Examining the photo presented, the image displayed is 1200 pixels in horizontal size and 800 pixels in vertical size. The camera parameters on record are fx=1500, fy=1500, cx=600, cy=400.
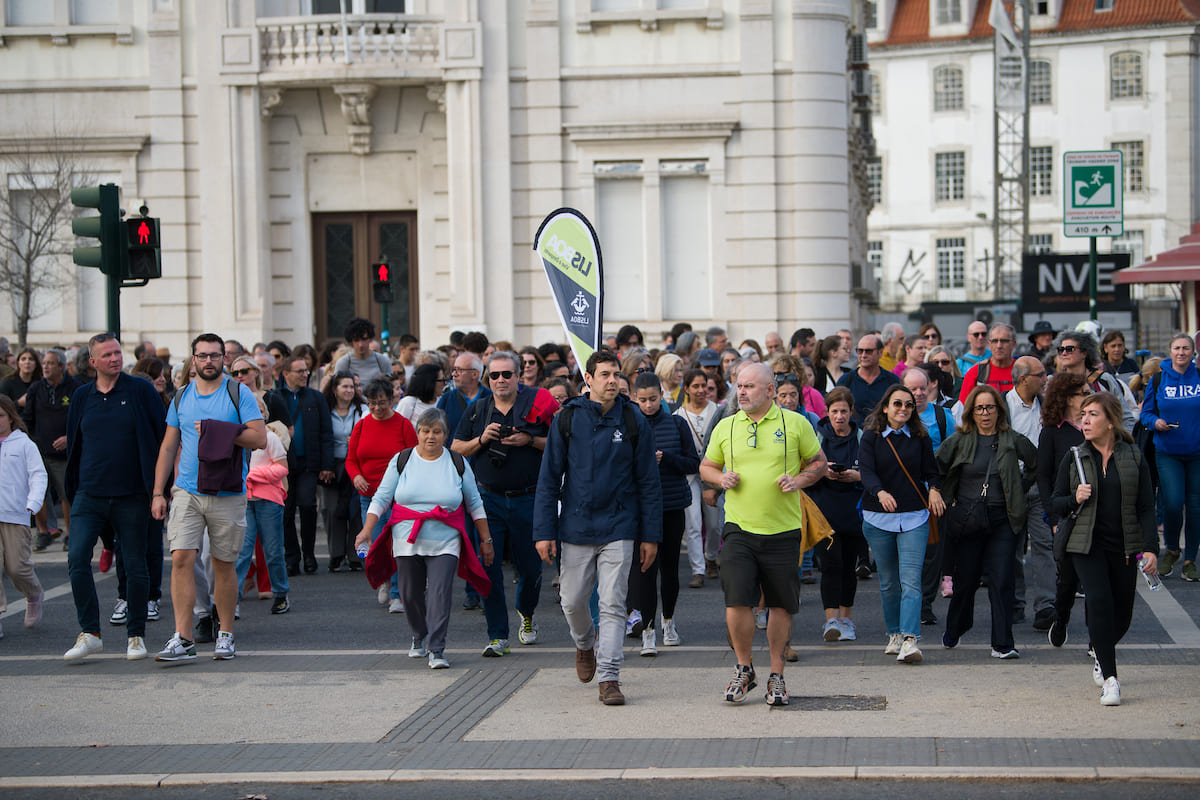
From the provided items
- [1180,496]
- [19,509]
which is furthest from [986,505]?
[19,509]

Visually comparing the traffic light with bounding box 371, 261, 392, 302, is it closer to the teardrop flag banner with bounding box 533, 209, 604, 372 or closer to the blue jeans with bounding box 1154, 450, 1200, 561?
the teardrop flag banner with bounding box 533, 209, 604, 372

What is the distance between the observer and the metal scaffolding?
188 feet

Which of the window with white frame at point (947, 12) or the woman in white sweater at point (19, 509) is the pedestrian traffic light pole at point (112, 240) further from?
the window with white frame at point (947, 12)

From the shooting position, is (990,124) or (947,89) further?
(947,89)

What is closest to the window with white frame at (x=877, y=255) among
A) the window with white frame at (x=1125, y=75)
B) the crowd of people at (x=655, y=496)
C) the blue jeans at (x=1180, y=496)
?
the window with white frame at (x=1125, y=75)

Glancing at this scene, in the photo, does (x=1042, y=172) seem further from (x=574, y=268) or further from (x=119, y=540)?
(x=119, y=540)

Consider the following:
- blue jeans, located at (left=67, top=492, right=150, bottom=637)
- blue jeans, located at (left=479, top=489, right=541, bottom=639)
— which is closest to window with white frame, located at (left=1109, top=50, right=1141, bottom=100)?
blue jeans, located at (left=479, top=489, right=541, bottom=639)

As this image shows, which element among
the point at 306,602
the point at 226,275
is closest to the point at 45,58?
the point at 226,275

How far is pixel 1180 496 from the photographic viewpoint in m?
12.9

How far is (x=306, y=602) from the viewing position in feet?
40.9

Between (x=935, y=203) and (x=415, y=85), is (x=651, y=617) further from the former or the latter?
A: (x=935, y=203)

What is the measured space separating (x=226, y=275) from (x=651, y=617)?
15870 mm

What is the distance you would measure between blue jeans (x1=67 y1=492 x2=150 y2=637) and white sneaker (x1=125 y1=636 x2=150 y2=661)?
4 centimetres

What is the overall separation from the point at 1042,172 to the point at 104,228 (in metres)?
66.6
